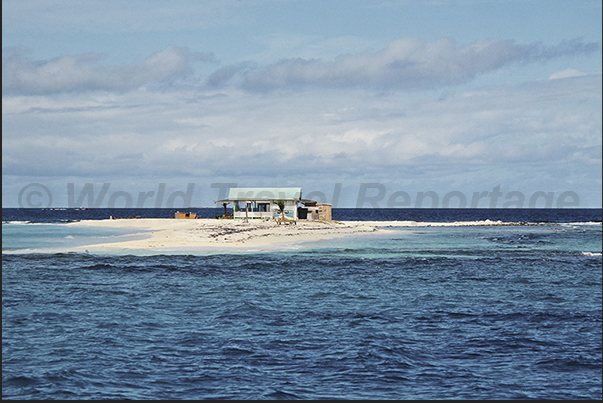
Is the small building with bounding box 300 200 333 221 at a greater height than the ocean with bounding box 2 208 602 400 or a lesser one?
greater

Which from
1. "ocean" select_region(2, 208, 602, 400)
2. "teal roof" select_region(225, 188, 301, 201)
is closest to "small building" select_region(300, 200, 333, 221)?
"teal roof" select_region(225, 188, 301, 201)

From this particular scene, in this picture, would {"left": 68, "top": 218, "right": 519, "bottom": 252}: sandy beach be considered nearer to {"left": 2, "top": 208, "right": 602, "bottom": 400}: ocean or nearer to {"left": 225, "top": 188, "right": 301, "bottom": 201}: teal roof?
{"left": 225, "top": 188, "right": 301, "bottom": 201}: teal roof

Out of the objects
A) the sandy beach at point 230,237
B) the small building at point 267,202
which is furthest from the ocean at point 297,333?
the small building at point 267,202

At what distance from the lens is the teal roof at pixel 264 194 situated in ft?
247

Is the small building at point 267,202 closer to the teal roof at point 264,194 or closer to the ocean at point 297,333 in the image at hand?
the teal roof at point 264,194

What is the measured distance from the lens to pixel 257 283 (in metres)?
27.6

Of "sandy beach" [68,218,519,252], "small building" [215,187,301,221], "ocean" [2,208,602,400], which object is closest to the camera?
"ocean" [2,208,602,400]

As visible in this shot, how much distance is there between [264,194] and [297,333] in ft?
195

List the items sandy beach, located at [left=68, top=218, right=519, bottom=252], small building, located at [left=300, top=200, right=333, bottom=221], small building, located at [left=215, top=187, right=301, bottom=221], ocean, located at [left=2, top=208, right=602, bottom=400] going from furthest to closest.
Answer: small building, located at [left=300, top=200, right=333, bottom=221], small building, located at [left=215, top=187, right=301, bottom=221], sandy beach, located at [left=68, top=218, right=519, bottom=252], ocean, located at [left=2, top=208, right=602, bottom=400]

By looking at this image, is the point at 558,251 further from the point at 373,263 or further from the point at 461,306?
the point at 461,306

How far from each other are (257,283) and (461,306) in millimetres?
9607

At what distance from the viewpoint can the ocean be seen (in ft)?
43.9

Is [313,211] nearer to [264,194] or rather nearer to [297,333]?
[264,194]

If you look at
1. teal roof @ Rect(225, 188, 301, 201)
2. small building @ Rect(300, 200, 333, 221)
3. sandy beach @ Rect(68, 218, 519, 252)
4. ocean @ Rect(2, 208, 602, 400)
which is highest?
teal roof @ Rect(225, 188, 301, 201)
